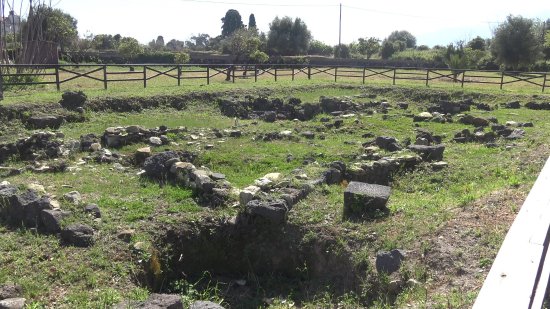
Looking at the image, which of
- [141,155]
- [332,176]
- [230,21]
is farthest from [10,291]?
[230,21]

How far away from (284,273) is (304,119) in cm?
1218

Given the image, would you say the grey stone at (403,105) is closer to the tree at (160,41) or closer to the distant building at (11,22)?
the distant building at (11,22)

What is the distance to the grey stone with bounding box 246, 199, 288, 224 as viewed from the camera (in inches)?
322

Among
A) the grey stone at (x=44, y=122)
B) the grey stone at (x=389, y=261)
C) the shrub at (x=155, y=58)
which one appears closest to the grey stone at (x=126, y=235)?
the grey stone at (x=389, y=261)

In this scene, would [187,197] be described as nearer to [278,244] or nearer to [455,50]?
[278,244]

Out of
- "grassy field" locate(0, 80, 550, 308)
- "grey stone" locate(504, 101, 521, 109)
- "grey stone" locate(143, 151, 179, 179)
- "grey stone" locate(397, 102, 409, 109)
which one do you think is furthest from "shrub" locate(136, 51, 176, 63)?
"grey stone" locate(143, 151, 179, 179)

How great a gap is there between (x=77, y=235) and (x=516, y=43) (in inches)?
1708

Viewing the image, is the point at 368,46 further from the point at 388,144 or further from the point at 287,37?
the point at 388,144

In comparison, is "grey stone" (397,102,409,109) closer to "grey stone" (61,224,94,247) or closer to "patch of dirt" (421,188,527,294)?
"patch of dirt" (421,188,527,294)

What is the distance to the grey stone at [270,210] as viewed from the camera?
8172 millimetres

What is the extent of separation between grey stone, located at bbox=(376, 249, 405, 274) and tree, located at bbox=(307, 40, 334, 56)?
67122 millimetres

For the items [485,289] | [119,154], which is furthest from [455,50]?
[485,289]

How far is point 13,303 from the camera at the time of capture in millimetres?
5457

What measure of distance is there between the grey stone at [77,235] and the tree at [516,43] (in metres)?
43.1
